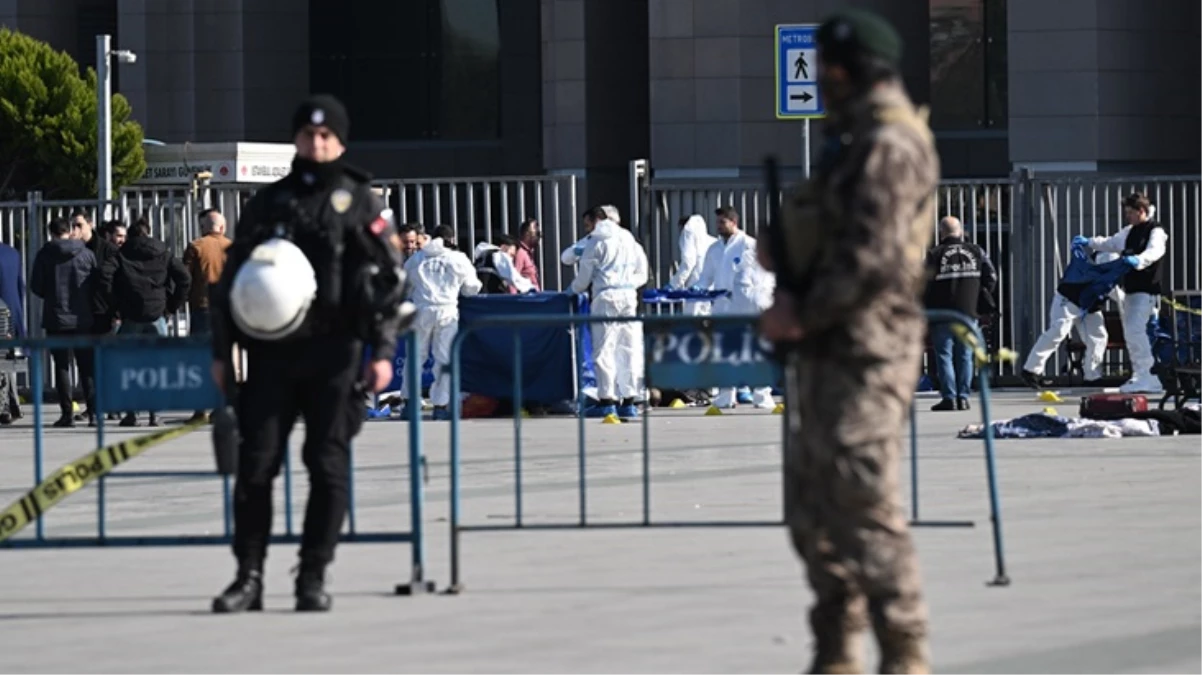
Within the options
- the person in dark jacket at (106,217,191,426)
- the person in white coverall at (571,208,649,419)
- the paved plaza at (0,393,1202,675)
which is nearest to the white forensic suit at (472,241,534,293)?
the person in white coverall at (571,208,649,419)

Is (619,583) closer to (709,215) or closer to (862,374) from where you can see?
(862,374)

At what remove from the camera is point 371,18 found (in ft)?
157

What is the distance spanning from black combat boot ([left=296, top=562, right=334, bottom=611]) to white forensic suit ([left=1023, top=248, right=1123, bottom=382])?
15545mm

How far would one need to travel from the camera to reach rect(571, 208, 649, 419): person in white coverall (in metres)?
21.8

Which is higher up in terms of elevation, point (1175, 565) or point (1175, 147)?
point (1175, 147)

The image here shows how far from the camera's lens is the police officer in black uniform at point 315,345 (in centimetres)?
952

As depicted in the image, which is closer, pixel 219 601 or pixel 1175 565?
pixel 219 601

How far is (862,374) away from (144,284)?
15.2m

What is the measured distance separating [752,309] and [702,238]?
1646 mm

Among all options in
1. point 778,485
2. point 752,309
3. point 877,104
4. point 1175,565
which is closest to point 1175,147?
point 752,309

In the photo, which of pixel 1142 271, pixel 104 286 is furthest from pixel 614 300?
pixel 1142 271

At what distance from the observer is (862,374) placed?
698 centimetres

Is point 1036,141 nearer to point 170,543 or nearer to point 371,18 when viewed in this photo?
point 371,18

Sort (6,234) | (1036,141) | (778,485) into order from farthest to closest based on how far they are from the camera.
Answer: (1036,141) → (6,234) → (778,485)
